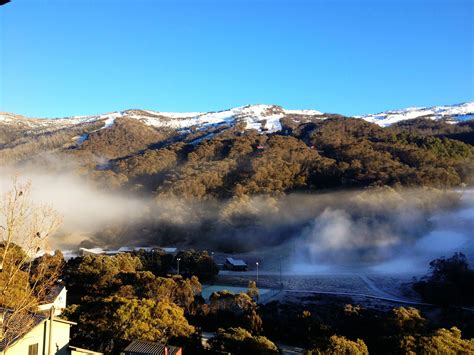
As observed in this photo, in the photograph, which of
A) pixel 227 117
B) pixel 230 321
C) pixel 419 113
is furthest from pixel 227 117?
pixel 230 321

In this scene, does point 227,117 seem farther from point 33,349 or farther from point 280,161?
point 33,349

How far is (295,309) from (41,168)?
66.8 meters

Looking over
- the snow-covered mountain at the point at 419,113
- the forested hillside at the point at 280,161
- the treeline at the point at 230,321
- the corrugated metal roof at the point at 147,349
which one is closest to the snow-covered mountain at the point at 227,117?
the snow-covered mountain at the point at 419,113

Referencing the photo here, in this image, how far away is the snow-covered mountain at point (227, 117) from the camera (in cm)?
11931

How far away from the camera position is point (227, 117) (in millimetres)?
135625

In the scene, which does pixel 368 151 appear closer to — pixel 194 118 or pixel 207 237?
pixel 207 237

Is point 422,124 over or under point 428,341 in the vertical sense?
over

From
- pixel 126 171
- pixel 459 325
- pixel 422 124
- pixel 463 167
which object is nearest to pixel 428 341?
pixel 459 325

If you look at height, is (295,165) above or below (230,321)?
above

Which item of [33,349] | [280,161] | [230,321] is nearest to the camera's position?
[33,349]

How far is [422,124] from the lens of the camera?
98.1 metres

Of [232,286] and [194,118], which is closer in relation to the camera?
[232,286]

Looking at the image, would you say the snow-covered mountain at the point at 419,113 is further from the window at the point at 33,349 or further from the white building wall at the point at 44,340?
the window at the point at 33,349

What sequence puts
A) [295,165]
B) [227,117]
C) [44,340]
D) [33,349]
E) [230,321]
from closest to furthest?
1. [33,349]
2. [44,340]
3. [230,321]
4. [295,165]
5. [227,117]
